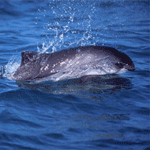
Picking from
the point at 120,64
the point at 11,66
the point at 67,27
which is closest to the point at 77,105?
the point at 120,64

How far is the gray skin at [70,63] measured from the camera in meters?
7.68

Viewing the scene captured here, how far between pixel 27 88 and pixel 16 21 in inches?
396

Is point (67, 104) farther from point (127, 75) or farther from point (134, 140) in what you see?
point (127, 75)

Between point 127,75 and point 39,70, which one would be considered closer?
point 39,70

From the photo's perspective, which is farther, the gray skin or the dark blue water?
the gray skin

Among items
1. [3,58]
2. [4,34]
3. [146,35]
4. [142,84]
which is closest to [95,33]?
[146,35]

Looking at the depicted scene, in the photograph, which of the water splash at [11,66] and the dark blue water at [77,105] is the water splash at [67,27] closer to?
the dark blue water at [77,105]

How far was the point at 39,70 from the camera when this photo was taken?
7.71 meters

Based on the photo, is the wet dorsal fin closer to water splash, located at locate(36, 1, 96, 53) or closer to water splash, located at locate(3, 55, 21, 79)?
water splash, located at locate(3, 55, 21, 79)

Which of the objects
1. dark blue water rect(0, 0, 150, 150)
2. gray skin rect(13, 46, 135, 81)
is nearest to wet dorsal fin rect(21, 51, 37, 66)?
gray skin rect(13, 46, 135, 81)

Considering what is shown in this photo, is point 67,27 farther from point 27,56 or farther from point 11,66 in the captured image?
point 27,56

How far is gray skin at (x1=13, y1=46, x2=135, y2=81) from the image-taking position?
25.2 ft

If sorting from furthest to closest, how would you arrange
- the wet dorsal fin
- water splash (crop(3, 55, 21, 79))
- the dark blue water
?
water splash (crop(3, 55, 21, 79)) → the wet dorsal fin → the dark blue water

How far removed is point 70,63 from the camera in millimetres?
7695
